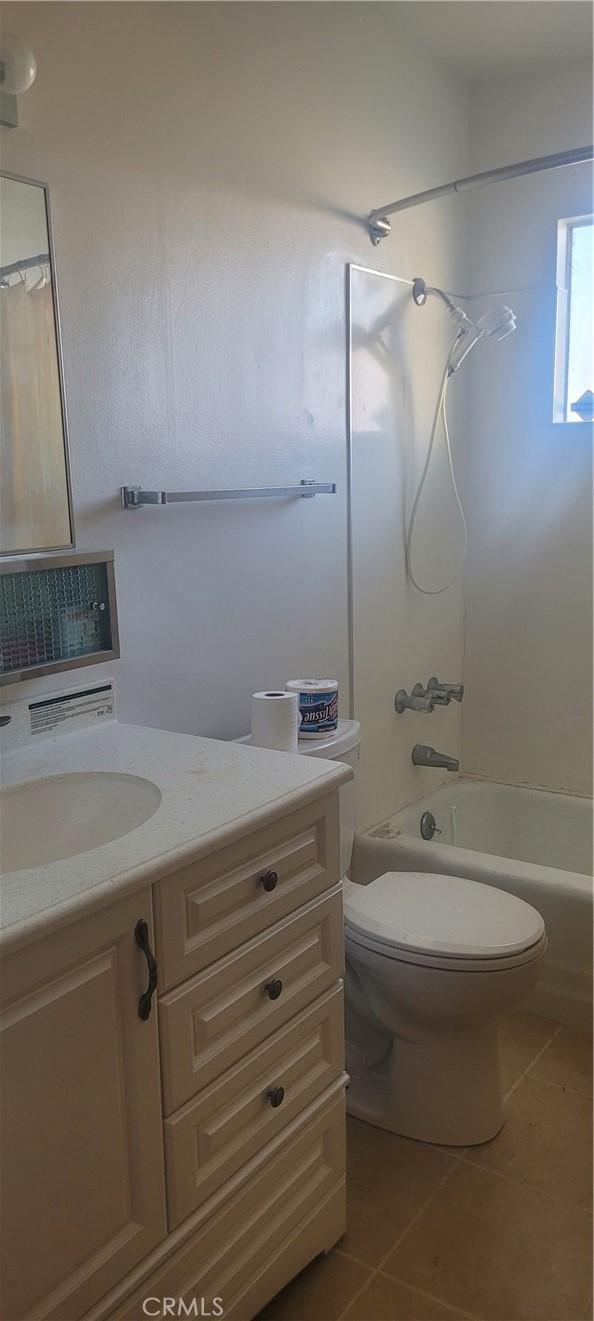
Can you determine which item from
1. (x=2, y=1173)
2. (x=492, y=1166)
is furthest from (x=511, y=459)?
(x=2, y=1173)

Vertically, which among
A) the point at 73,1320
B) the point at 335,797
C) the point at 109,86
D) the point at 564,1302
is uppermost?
the point at 109,86

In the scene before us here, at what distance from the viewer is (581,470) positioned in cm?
267

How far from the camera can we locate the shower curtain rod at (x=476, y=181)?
74.6 inches

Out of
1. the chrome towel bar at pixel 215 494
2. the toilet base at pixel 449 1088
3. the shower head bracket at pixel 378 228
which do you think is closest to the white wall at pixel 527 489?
the shower head bracket at pixel 378 228

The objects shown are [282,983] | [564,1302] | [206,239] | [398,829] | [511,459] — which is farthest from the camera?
[511,459]

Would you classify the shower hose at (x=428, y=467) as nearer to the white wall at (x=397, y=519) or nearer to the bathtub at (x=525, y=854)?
the white wall at (x=397, y=519)

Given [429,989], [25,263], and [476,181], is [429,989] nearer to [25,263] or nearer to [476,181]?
[25,263]

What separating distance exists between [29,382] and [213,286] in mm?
528

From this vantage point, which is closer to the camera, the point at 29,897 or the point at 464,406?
the point at 29,897

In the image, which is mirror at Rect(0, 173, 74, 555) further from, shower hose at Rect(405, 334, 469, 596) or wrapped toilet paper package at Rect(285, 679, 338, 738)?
shower hose at Rect(405, 334, 469, 596)

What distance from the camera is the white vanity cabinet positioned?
1.00m

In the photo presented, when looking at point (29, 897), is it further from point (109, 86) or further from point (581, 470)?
point (581, 470)

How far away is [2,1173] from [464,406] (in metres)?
2.43

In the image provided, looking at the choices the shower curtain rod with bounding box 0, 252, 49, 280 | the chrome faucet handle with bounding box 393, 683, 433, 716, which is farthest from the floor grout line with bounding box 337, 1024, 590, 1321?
the shower curtain rod with bounding box 0, 252, 49, 280
